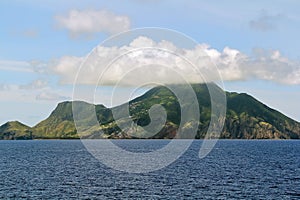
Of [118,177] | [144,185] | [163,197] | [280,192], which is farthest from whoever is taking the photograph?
[118,177]

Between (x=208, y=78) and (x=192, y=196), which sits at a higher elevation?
(x=208, y=78)

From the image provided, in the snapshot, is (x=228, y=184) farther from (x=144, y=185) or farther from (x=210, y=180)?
(x=144, y=185)

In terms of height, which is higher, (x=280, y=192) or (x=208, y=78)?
(x=208, y=78)

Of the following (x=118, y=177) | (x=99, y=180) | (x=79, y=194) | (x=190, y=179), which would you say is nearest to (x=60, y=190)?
(x=79, y=194)

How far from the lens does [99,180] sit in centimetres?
12131

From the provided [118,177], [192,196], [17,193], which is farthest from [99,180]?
[192,196]

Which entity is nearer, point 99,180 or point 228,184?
point 228,184

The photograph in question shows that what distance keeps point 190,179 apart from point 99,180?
2545 centimetres

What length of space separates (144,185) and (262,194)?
29431 mm

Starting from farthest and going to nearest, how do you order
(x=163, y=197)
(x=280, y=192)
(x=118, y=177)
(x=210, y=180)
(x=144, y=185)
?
(x=118, y=177)
(x=210, y=180)
(x=144, y=185)
(x=280, y=192)
(x=163, y=197)

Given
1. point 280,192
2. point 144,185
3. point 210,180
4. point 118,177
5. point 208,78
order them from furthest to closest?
point 118,177 → point 210,180 → point 144,185 → point 280,192 → point 208,78

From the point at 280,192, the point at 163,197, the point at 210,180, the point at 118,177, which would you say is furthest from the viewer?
the point at 118,177

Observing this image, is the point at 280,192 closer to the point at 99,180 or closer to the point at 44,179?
the point at 99,180

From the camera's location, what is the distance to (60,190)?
10294cm
